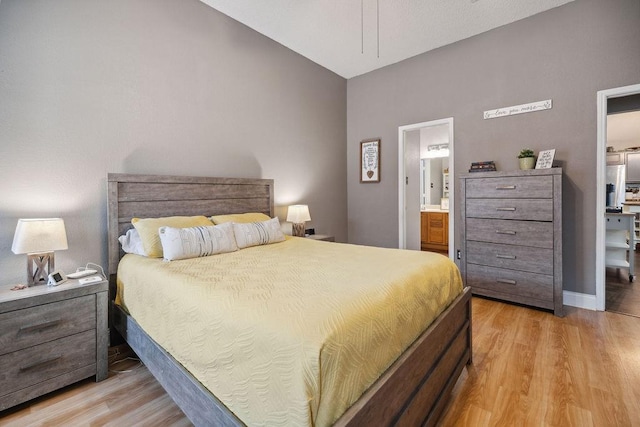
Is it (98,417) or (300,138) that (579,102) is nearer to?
(300,138)

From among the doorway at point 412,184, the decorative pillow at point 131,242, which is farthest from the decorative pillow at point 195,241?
the doorway at point 412,184

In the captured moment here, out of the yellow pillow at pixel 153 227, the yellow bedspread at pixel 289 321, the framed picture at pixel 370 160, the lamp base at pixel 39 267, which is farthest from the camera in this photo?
the framed picture at pixel 370 160

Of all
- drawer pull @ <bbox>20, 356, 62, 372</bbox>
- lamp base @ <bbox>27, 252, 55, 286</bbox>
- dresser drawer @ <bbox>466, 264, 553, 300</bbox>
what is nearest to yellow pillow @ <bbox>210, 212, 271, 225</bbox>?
lamp base @ <bbox>27, 252, 55, 286</bbox>

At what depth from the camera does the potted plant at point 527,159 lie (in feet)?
9.58

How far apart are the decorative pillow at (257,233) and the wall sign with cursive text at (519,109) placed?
267 cm

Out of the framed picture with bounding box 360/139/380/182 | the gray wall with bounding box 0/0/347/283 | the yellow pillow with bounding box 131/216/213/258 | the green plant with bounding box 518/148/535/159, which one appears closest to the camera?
the gray wall with bounding box 0/0/347/283

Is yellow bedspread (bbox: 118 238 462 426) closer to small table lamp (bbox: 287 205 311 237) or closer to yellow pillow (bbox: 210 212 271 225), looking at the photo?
yellow pillow (bbox: 210 212 271 225)

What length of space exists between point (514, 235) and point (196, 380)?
296 cm

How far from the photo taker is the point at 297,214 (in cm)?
346

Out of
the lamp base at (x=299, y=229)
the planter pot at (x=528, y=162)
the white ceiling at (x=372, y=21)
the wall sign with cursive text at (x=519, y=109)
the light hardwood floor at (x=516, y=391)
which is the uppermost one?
the white ceiling at (x=372, y=21)

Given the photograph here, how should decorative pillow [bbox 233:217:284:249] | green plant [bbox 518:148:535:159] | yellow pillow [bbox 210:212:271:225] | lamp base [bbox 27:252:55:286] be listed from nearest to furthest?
lamp base [bbox 27:252:55:286] → decorative pillow [bbox 233:217:284:249] → yellow pillow [bbox 210:212:271:225] → green plant [bbox 518:148:535:159]

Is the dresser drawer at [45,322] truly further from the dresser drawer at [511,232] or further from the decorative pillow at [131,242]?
the dresser drawer at [511,232]

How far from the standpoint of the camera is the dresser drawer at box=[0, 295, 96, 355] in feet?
5.05

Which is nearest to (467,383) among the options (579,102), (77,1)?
(579,102)
